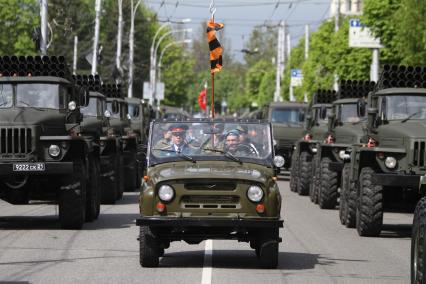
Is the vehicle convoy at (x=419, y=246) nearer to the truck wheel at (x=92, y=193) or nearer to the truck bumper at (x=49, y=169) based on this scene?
the truck bumper at (x=49, y=169)

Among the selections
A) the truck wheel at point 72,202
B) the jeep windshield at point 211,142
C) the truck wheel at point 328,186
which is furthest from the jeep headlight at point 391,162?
the truck wheel at point 328,186

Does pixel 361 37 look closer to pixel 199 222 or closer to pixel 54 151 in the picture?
pixel 54 151

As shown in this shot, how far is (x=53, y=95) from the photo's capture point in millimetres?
21141

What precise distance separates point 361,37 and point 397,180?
31373 millimetres

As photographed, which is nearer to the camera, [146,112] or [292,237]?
[292,237]

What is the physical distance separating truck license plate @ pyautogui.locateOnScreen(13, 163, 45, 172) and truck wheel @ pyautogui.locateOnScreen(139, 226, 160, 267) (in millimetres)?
5289

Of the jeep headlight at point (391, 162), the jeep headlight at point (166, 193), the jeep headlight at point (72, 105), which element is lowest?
the jeep headlight at point (391, 162)

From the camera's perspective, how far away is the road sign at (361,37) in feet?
152

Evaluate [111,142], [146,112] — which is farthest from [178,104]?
[111,142]

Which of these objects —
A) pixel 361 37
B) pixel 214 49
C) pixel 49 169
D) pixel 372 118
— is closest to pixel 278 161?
pixel 214 49

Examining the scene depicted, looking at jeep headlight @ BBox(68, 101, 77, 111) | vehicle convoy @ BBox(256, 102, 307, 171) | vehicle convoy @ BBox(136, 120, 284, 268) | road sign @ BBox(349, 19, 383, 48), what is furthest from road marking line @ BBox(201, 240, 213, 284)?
road sign @ BBox(349, 19, 383, 48)

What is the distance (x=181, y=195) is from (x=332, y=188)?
13135 mm

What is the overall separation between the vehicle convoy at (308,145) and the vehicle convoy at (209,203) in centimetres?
1647

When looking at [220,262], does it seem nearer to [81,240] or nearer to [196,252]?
[196,252]
